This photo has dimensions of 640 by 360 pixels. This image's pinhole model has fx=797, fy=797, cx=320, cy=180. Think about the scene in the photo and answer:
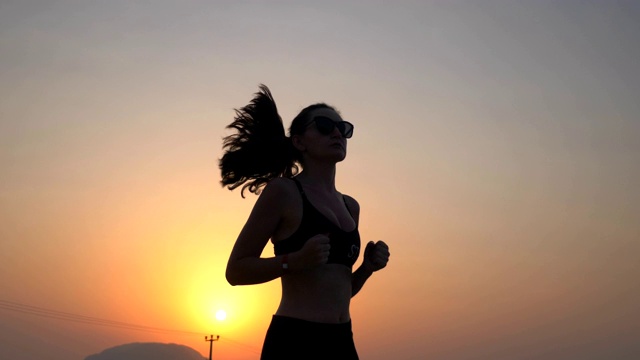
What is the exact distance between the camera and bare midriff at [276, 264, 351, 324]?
17.9ft

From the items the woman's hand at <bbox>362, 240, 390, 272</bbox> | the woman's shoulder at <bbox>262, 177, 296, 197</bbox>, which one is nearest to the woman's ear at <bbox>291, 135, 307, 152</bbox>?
the woman's shoulder at <bbox>262, 177, 296, 197</bbox>

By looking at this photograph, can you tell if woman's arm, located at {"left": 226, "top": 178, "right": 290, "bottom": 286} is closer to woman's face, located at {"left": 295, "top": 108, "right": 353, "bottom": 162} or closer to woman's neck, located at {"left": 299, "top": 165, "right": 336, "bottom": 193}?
woman's neck, located at {"left": 299, "top": 165, "right": 336, "bottom": 193}

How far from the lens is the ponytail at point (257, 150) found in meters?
6.30

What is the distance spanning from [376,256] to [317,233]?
718 millimetres

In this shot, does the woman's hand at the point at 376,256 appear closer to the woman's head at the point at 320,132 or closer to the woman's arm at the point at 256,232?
the woman's head at the point at 320,132

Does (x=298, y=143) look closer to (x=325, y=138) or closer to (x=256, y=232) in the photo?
(x=325, y=138)

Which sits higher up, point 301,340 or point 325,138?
point 325,138

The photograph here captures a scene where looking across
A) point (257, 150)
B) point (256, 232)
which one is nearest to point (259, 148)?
point (257, 150)

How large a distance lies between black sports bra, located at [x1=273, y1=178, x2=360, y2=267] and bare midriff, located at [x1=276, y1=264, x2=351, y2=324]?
101mm

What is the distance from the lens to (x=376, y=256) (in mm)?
6031

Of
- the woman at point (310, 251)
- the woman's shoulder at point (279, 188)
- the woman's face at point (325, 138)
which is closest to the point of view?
the woman at point (310, 251)

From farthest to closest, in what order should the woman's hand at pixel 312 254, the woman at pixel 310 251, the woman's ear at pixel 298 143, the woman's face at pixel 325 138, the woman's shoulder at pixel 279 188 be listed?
the woman's ear at pixel 298 143, the woman's face at pixel 325 138, the woman's shoulder at pixel 279 188, the woman at pixel 310 251, the woman's hand at pixel 312 254

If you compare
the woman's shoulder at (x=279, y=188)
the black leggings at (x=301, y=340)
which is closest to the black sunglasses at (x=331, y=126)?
the woman's shoulder at (x=279, y=188)

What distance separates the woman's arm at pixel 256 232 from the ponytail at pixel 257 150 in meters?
0.72
